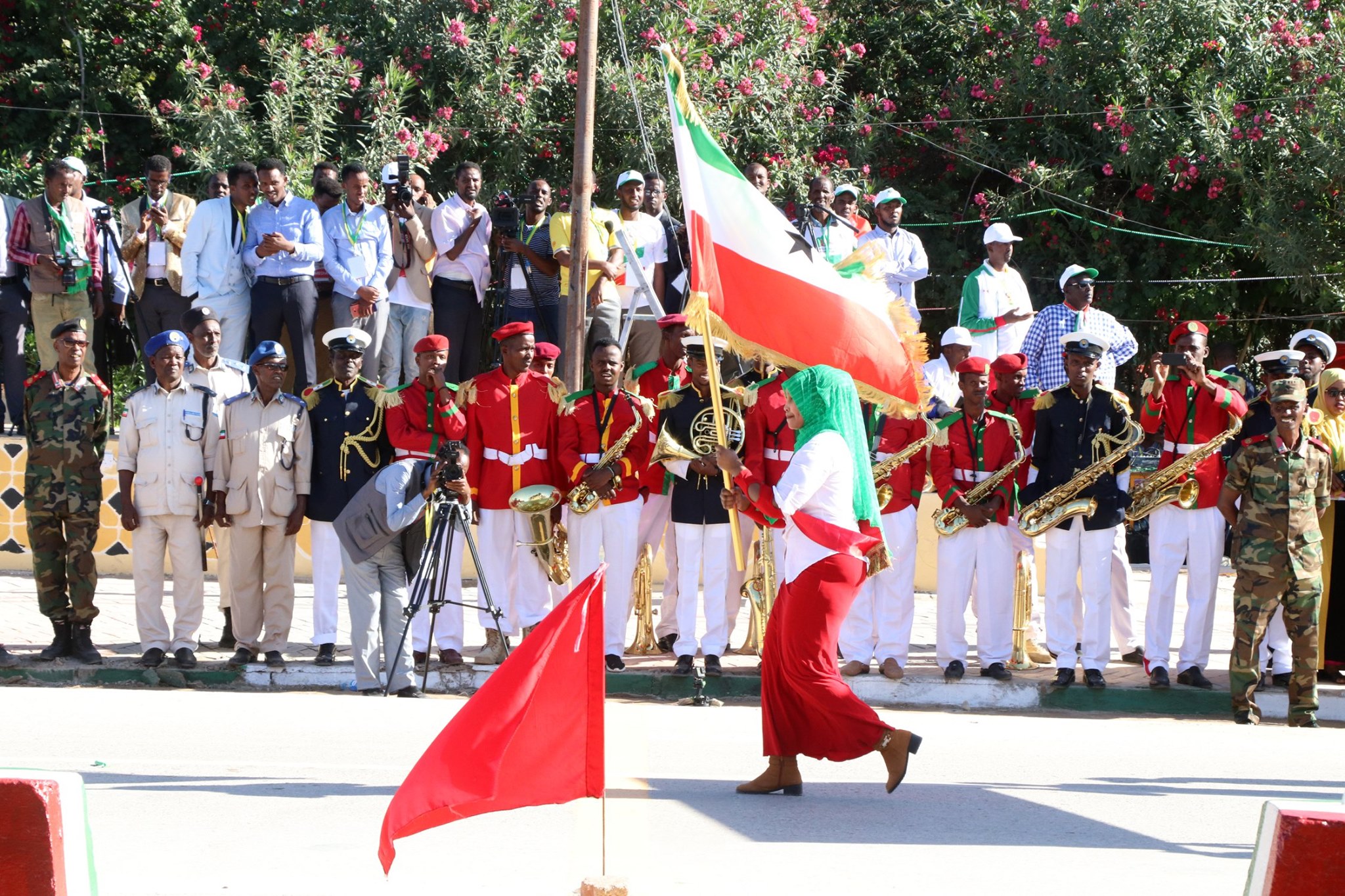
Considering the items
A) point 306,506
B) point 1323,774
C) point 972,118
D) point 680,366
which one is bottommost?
point 1323,774

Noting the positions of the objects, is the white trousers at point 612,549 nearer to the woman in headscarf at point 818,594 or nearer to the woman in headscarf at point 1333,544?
the woman in headscarf at point 818,594

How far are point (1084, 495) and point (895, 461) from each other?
1359mm

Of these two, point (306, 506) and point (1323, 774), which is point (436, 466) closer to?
point (306, 506)

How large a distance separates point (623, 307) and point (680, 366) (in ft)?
9.19

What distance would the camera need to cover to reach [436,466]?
10.9 meters

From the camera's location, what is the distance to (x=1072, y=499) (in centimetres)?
1144

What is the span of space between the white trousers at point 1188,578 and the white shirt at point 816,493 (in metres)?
4.36

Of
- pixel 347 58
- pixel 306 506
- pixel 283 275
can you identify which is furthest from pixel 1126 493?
pixel 347 58

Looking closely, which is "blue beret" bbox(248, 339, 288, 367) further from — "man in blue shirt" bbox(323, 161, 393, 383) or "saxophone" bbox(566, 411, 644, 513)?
"saxophone" bbox(566, 411, 644, 513)

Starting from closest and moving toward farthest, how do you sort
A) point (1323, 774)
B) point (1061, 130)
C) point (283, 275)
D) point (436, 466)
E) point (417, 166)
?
point (1323, 774), point (436, 466), point (283, 275), point (417, 166), point (1061, 130)

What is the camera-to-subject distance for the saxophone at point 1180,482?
11422mm

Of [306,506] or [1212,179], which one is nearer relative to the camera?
[306,506]

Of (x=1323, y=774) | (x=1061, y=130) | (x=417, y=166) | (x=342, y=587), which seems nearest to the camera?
(x=1323, y=774)

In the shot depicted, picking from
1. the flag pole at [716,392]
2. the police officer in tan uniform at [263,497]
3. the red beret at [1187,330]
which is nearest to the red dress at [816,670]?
the flag pole at [716,392]
